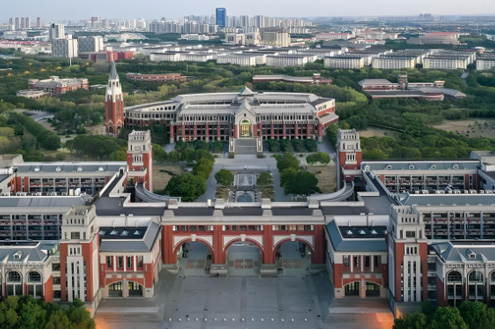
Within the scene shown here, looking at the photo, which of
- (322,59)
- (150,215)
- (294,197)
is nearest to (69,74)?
(322,59)

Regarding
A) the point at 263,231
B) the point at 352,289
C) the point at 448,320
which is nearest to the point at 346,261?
the point at 352,289

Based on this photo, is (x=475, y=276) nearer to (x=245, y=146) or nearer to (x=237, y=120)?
(x=245, y=146)

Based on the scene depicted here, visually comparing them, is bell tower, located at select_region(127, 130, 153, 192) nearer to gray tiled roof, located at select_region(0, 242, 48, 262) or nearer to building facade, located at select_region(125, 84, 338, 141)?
gray tiled roof, located at select_region(0, 242, 48, 262)

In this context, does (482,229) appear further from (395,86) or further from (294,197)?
(395,86)

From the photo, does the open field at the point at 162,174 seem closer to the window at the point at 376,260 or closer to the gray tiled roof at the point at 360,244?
the gray tiled roof at the point at 360,244

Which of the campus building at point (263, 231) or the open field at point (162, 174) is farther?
the open field at point (162, 174)

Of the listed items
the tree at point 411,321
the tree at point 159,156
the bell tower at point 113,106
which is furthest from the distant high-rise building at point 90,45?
the tree at point 411,321
